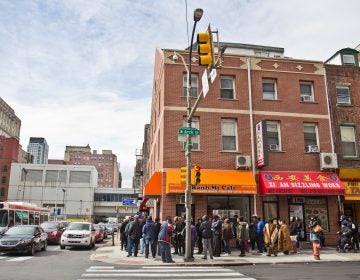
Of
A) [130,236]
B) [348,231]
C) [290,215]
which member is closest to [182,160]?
[130,236]

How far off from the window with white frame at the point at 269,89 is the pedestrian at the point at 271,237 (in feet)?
27.8

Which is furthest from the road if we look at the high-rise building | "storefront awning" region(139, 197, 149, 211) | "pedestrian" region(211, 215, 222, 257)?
the high-rise building

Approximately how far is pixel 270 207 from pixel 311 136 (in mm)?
5206

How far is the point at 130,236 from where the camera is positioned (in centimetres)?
1828

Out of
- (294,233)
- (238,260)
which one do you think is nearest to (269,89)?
(294,233)

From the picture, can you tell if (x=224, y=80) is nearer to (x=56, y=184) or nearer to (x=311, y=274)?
(x=311, y=274)

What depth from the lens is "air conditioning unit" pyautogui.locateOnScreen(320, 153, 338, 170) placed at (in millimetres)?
22562

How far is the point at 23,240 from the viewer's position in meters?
18.4

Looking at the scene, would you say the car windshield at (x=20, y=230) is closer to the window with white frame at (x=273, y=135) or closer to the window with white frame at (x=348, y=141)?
the window with white frame at (x=273, y=135)

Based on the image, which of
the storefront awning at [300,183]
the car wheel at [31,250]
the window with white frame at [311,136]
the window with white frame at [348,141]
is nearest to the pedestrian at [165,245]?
the car wheel at [31,250]

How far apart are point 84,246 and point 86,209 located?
72.7 m

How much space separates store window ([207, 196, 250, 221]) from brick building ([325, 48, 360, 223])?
19.1 ft

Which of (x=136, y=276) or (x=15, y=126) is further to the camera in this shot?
(x=15, y=126)

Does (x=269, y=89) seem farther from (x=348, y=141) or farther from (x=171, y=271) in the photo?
(x=171, y=271)
